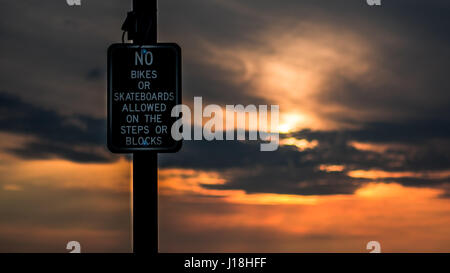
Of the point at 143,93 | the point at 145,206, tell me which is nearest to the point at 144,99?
the point at 143,93

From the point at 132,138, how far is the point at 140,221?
49.1 inches

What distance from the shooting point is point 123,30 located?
37.2 feet

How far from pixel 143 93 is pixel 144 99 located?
9 cm

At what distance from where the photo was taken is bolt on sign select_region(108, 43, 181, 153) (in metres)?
11.2

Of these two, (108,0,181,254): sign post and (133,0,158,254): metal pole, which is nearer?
(133,0,158,254): metal pole

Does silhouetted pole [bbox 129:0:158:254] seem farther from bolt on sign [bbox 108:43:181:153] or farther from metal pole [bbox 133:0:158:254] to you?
bolt on sign [bbox 108:43:181:153]

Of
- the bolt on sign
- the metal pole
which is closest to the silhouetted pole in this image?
the metal pole

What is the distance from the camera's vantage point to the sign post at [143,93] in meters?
11.2

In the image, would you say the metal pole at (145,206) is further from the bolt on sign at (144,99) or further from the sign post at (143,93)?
the bolt on sign at (144,99)

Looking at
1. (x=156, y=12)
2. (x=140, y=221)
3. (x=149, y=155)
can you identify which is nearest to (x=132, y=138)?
(x=149, y=155)

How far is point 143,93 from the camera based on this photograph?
11.2 meters

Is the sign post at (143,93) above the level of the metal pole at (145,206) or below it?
above

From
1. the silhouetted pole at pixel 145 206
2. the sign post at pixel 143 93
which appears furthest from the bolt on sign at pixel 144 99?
the silhouetted pole at pixel 145 206
